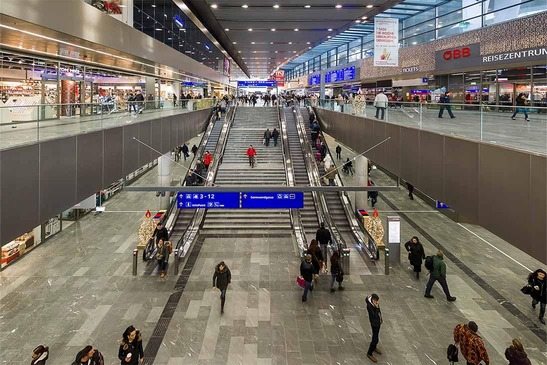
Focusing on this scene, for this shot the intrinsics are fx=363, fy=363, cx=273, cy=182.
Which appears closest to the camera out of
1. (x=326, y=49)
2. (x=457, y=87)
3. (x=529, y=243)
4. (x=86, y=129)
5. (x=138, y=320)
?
(x=529, y=243)

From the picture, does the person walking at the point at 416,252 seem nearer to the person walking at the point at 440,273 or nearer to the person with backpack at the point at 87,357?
the person walking at the point at 440,273

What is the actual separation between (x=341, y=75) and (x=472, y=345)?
34667 millimetres

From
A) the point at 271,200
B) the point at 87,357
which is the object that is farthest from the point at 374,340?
the point at 271,200

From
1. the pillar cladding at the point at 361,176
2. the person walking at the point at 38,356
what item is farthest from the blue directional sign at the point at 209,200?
the pillar cladding at the point at 361,176

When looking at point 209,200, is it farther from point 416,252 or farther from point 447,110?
point 447,110

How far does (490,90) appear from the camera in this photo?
19469 millimetres

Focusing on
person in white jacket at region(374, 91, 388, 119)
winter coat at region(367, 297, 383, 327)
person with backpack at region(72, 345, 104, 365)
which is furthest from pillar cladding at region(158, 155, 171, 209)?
winter coat at region(367, 297, 383, 327)

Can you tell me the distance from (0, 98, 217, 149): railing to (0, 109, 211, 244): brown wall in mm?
190

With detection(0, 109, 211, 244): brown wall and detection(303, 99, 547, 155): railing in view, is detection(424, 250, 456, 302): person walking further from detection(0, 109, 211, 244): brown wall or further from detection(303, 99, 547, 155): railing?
detection(0, 109, 211, 244): brown wall

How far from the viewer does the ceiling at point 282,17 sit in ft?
76.9

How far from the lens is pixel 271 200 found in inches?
504

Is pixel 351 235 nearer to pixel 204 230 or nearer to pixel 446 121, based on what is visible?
pixel 204 230

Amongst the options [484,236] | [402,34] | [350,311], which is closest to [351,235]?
[484,236]

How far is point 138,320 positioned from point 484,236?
1492 centimetres
